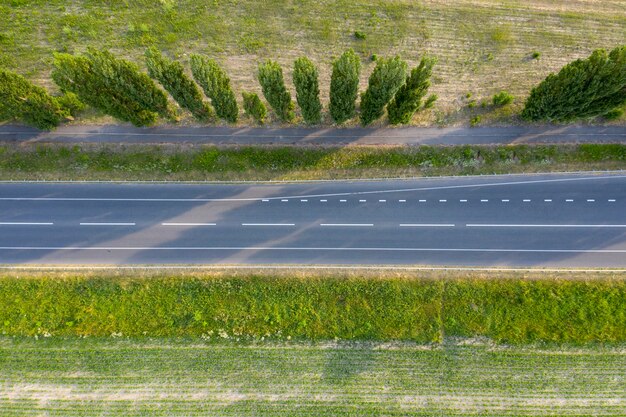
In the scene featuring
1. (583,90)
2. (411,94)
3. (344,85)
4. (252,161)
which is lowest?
(252,161)

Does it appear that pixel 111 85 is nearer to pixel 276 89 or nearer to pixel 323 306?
pixel 276 89

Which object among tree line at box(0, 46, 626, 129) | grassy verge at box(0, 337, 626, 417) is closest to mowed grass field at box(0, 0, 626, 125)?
tree line at box(0, 46, 626, 129)

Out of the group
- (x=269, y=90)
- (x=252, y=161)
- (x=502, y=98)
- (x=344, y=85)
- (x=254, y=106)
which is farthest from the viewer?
(x=252, y=161)

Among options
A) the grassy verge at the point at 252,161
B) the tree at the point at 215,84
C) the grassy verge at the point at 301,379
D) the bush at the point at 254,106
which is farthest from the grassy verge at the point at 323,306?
the bush at the point at 254,106

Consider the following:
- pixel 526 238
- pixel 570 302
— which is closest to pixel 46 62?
pixel 526 238

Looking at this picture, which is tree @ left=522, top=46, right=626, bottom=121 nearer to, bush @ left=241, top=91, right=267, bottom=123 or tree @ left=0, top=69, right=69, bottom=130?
bush @ left=241, top=91, right=267, bottom=123

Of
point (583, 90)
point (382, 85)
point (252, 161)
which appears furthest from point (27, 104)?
point (583, 90)
